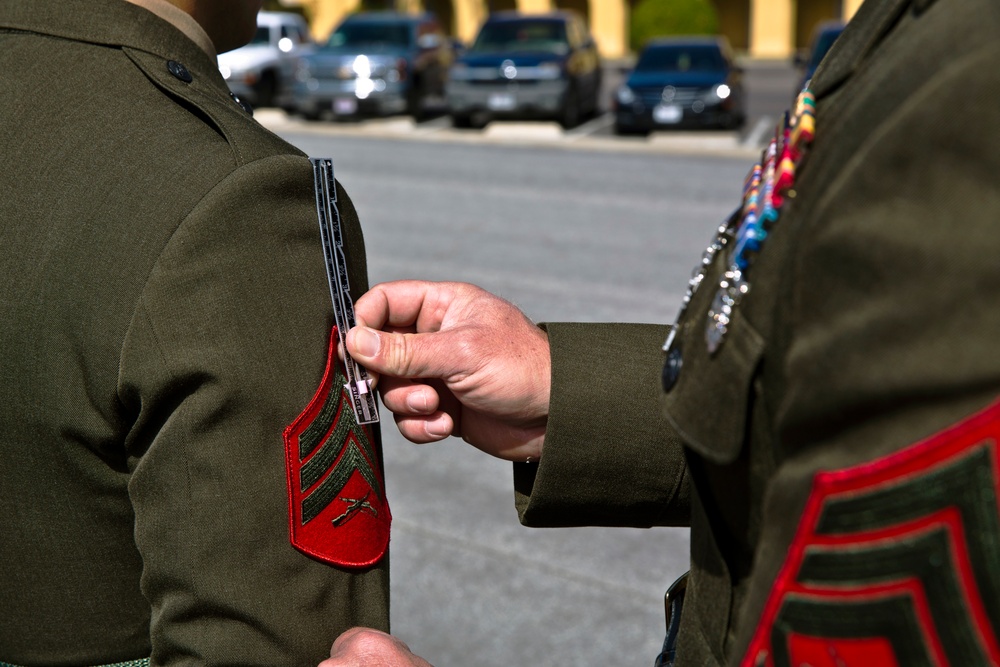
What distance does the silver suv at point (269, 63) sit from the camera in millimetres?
20453

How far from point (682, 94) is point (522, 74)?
2608mm

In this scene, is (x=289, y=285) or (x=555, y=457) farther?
(x=555, y=457)

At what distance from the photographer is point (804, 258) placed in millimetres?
906

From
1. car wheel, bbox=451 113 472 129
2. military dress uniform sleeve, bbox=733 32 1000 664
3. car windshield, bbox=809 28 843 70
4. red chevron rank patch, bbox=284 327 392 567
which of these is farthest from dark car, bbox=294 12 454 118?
military dress uniform sleeve, bbox=733 32 1000 664

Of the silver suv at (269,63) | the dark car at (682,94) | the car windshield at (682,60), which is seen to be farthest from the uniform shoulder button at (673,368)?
the silver suv at (269,63)

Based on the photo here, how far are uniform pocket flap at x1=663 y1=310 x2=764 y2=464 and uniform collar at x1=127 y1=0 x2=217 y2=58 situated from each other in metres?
0.98

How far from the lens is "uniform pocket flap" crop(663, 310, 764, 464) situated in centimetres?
102

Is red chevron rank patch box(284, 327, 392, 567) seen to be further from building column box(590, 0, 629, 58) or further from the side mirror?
building column box(590, 0, 629, 58)

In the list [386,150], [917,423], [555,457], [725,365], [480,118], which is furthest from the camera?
[480,118]

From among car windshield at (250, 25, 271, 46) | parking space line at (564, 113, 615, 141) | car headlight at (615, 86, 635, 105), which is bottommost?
parking space line at (564, 113, 615, 141)

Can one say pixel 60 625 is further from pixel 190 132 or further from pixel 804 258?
pixel 804 258

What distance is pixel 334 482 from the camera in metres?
1.53

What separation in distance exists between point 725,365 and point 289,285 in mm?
668

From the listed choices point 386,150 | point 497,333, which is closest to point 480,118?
point 386,150
